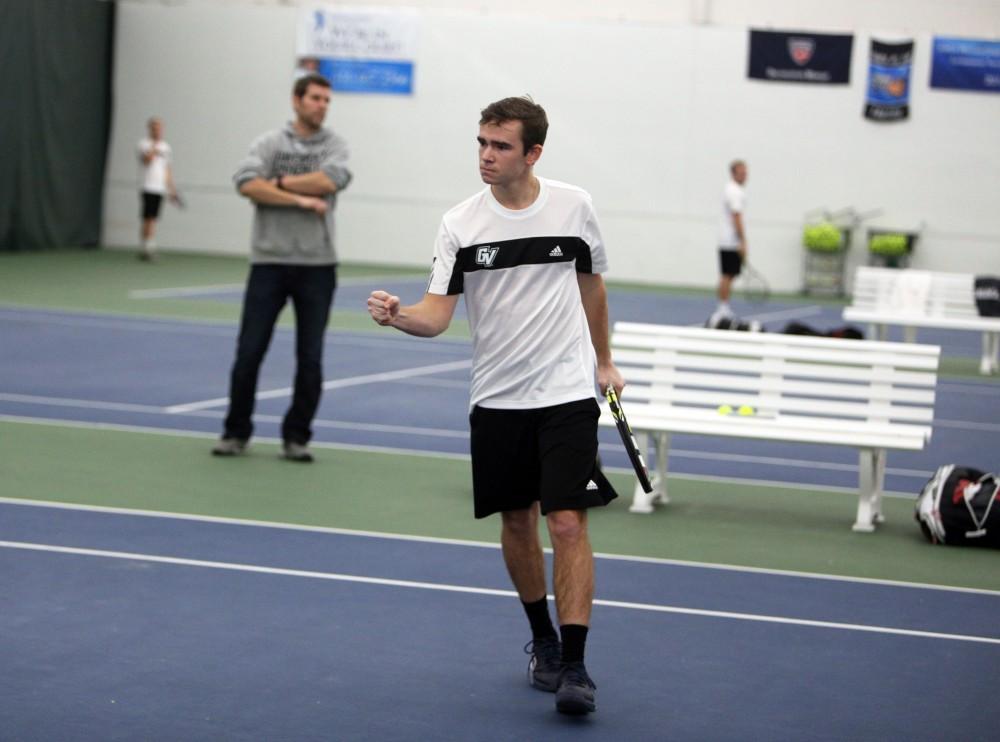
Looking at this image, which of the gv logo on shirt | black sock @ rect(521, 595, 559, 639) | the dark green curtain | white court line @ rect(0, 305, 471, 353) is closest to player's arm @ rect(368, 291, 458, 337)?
the gv logo on shirt

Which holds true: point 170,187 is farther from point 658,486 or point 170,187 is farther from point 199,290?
point 658,486

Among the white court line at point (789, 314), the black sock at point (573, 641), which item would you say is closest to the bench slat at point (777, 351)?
the black sock at point (573, 641)

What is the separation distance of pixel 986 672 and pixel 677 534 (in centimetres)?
240

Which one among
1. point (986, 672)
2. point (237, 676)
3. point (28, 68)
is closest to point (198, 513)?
point (237, 676)

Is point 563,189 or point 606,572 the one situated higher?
point 563,189

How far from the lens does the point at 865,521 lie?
8211 millimetres

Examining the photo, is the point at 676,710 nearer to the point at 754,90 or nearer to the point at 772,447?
the point at 772,447

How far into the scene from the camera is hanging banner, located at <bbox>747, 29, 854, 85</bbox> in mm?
25703

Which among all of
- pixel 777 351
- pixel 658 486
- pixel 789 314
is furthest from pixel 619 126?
pixel 658 486

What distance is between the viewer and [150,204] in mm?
26266

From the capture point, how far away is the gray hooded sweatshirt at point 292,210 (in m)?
9.15

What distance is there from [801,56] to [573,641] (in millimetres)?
21918

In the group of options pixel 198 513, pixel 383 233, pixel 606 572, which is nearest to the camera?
pixel 606 572

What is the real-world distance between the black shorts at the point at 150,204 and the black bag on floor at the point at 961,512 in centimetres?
1991
